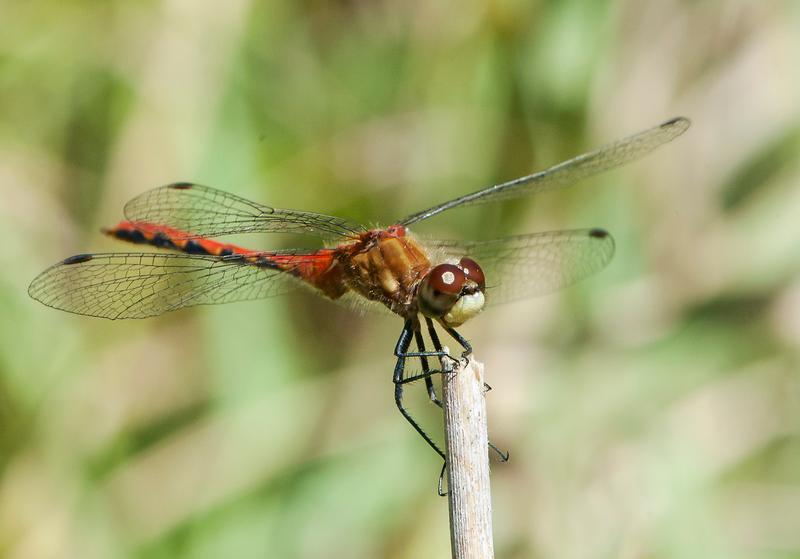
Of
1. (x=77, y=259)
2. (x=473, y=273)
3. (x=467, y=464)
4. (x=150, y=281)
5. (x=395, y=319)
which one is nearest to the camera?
(x=467, y=464)

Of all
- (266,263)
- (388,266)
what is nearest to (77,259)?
(266,263)

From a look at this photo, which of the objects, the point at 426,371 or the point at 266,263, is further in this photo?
the point at 266,263

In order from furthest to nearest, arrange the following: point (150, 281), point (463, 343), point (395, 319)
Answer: point (395, 319) < point (150, 281) < point (463, 343)

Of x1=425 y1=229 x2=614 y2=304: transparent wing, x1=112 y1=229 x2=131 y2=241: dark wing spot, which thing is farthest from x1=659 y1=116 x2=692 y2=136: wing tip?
x1=112 y1=229 x2=131 y2=241: dark wing spot

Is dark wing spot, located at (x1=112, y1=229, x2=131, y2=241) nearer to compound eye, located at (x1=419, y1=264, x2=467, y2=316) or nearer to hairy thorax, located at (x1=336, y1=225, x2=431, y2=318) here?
hairy thorax, located at (x1=336, y1=225, x2=431, y2=318)

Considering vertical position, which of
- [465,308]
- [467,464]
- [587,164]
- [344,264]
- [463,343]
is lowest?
[467,464]

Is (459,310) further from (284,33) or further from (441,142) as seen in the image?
(284,33)

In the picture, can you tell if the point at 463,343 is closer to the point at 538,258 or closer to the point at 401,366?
the point at 401,366
